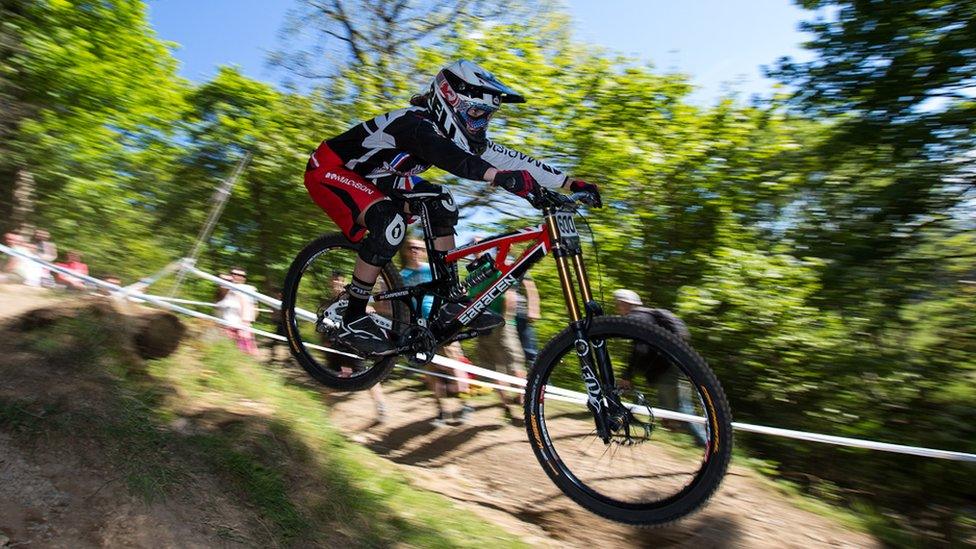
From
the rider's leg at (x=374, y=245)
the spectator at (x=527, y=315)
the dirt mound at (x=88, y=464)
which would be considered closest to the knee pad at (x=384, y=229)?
the rider's leg at (x=374, y=245)

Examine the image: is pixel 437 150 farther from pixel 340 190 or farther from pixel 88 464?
pixel 88 464

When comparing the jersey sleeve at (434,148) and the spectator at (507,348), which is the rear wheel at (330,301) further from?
the spectator at (507,348)

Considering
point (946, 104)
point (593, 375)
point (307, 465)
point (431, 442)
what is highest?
point (946, 104)

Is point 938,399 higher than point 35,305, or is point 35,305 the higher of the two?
point 35,305

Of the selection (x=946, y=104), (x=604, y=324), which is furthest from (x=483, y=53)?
(x=604, y=324)

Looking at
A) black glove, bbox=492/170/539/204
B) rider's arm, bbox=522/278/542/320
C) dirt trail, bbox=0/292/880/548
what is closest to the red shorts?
black glove, bbox=492/170/539/204

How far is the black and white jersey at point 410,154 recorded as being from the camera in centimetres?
381

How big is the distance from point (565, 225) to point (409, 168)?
1.19 metres

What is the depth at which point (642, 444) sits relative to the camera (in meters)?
3.77

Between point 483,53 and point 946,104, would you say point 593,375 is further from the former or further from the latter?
point 483,53

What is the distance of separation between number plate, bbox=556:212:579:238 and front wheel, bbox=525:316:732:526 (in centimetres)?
51

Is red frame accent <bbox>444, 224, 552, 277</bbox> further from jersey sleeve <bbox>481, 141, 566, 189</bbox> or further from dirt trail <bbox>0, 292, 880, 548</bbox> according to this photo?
dirt trail <bbox>0, 292, 880, 548</bbox>

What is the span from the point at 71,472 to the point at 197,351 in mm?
1992

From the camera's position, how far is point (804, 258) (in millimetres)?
9125
